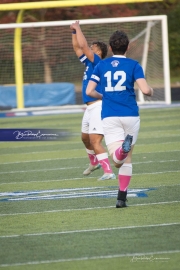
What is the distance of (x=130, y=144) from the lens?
8.02 metres

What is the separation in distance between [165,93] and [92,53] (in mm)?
14686

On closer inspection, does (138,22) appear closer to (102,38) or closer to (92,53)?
(102,38)

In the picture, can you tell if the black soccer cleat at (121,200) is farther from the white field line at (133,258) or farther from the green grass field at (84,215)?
the white field line at (133,258)

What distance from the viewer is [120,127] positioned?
8.35 metres

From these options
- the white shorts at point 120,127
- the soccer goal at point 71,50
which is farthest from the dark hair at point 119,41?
the soccer goal at point 71,50

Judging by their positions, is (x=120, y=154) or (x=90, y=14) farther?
(x=90, y=14)

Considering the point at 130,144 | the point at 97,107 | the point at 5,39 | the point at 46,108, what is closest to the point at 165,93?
the point at 46,108

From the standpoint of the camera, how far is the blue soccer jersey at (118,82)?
8.23 metres

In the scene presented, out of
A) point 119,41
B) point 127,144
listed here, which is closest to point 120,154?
point 127,144

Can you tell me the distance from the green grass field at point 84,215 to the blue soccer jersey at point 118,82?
1.03 m

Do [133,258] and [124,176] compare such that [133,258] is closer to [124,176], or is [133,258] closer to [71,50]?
[124,176]

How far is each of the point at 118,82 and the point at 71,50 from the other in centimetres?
1824

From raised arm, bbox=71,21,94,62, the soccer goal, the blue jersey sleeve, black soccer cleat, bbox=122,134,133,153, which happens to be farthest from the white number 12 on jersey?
the soccer goal

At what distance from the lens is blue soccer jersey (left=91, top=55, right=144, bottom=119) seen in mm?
Answer: 8234
